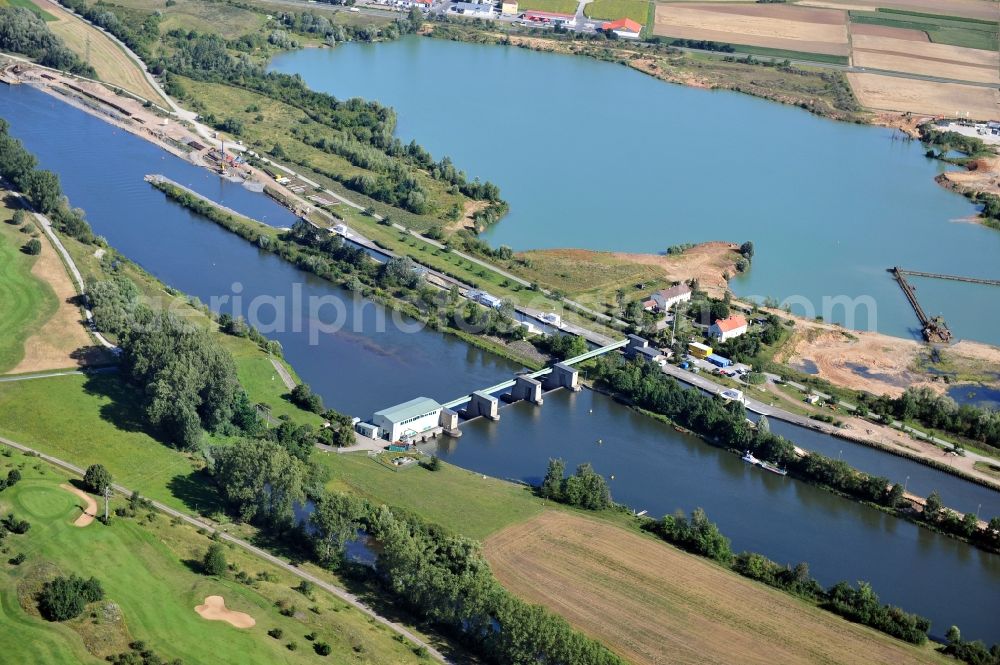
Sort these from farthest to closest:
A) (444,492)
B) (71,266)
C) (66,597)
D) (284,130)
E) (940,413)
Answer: (284,130) → (71,266) → (940,413) → (444,492) → (66,597)

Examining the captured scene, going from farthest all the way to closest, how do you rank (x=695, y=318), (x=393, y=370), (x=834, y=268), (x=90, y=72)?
(x=90, y=72), (x=834, y=268), (x=695, y=318), (x=393, y=370)

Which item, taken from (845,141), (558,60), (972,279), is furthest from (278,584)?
(558,60)

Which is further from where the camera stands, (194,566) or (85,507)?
(85,507)

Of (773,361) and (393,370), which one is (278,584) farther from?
(773,361)

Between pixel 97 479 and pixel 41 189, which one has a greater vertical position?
pixel 41 189

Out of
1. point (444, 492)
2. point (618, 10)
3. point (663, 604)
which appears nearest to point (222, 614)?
point (444, 492)

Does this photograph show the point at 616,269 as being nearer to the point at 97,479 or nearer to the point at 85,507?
the point at 97,479

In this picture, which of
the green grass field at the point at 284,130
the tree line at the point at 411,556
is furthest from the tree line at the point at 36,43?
the tree line at the point at 411,556
